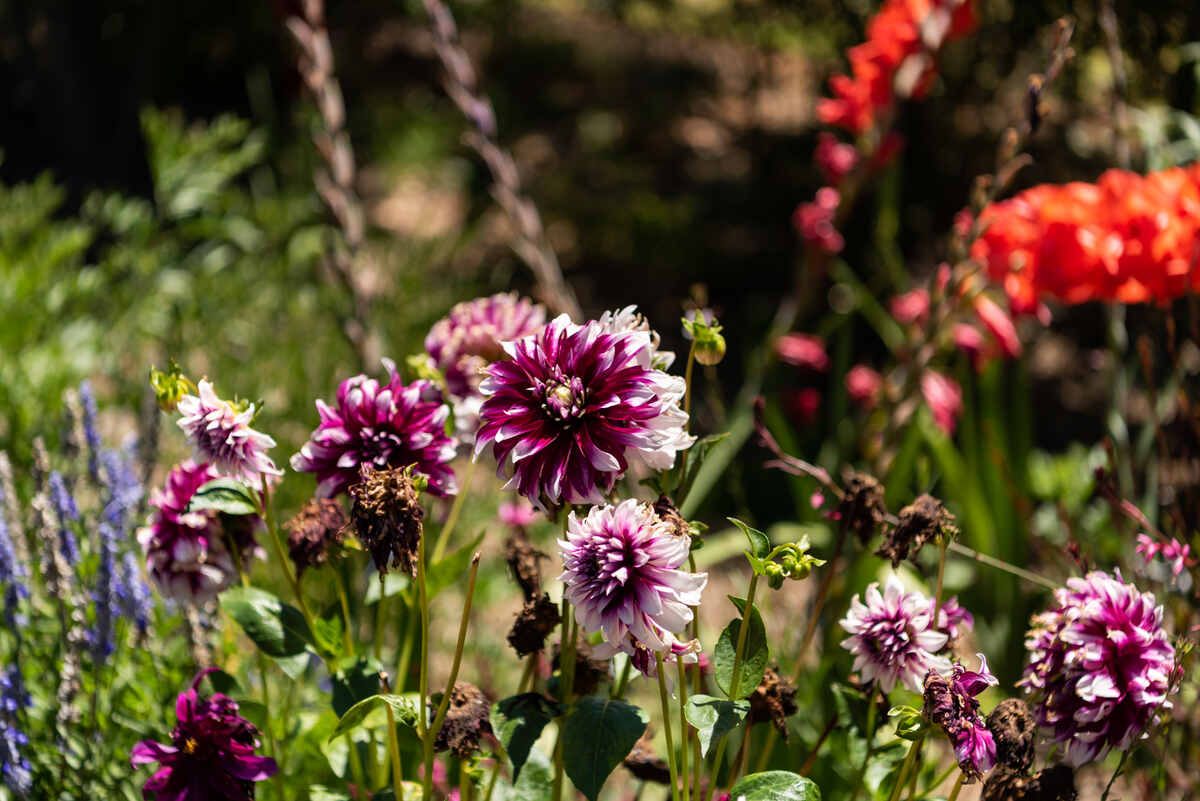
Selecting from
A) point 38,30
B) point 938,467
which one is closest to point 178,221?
point 38,30

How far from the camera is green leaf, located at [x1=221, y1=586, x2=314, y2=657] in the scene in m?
0.84

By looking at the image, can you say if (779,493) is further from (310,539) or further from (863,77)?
(310,539)

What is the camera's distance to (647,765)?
0.87 meters

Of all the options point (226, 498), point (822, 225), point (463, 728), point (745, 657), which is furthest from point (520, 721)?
point (822, 225)

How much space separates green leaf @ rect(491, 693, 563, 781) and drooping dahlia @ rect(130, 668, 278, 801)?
19 centimetres

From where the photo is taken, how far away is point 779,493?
2.57 meters

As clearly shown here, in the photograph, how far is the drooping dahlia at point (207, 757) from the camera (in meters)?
0.78

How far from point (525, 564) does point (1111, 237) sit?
2.95 ft

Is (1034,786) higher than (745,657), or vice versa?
(745,657)

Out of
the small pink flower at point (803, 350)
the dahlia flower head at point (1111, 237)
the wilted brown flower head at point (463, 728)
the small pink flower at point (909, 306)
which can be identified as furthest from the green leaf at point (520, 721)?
the small pink flower at point (803, 350)

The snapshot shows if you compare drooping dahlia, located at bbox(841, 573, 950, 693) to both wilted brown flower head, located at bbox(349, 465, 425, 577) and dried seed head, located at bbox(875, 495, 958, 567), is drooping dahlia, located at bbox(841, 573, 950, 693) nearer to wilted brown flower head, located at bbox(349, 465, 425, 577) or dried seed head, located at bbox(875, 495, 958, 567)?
dried seed head, located at bbox(875, 495, 958, 567)

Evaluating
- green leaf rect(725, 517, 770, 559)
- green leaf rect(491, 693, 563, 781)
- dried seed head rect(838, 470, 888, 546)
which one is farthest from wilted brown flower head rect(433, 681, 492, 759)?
dried seed head rect(838, 470, 888, 546)

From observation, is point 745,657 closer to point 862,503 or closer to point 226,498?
point 862,503

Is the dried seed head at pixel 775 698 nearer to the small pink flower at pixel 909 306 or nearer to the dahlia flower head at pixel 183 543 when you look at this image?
the dahlia flower head at pixel 183 543
